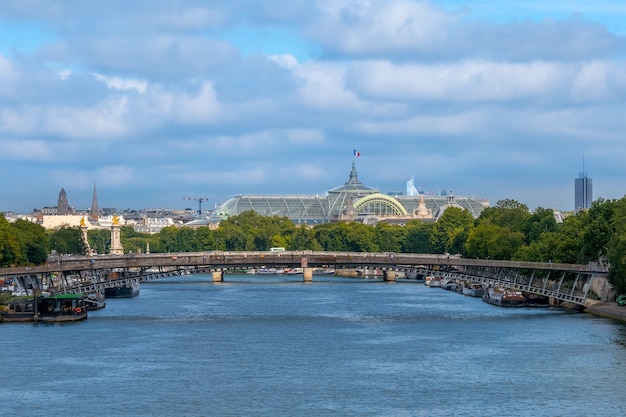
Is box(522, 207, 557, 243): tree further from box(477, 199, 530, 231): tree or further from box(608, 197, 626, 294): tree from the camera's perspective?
box(608, 197, 626, 294): tree

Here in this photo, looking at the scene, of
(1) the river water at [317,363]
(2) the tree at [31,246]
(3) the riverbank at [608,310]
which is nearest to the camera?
(1) the river water at [317,363]

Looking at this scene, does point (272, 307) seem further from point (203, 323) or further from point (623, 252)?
point (623, 252)

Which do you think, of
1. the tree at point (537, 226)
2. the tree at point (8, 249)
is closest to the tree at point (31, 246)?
the tree at point (8, 249)

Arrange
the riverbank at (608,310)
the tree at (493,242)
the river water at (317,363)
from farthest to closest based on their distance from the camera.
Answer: the tree at (493,242) → the riverbank at (608,310) → the river water at (317,363)

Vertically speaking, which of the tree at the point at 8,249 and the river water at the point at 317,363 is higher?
the tree at the point at 8,249

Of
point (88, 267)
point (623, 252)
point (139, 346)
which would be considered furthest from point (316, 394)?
point (88, 267)

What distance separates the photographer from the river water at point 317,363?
67.6m

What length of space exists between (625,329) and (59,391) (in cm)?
3890

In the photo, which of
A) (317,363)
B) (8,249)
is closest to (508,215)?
(8,249)

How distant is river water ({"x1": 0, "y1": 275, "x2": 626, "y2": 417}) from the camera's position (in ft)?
222

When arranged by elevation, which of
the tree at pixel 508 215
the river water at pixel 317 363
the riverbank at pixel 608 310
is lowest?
the river water at pixel 317 363

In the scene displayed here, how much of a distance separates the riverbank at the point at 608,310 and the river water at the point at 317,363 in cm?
103

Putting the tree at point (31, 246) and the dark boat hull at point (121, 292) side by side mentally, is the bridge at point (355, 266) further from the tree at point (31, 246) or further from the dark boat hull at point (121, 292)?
the tree at point (31, 246)

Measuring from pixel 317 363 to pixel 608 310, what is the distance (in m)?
31.0
